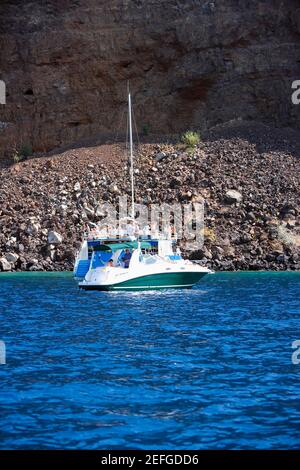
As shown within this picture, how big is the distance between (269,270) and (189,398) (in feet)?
110

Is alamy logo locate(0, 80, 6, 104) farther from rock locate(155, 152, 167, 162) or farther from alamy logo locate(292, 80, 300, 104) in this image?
alamy logo locate(292, 80, 300, 104)

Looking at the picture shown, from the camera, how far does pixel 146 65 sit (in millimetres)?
67500

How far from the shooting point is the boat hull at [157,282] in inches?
1364

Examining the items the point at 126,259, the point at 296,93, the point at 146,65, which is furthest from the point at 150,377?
the point at 146,65

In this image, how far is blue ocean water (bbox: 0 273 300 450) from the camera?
10492 millimetres

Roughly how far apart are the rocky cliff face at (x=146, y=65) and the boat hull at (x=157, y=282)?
103ft

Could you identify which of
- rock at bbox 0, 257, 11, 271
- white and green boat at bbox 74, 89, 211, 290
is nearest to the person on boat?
white and green boat at bbox 74, 89, 211, 290

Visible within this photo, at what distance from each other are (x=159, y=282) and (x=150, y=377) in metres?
21.3

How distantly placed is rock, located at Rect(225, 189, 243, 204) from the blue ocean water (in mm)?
25523

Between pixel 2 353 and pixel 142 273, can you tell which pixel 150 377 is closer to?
pixel 2 353

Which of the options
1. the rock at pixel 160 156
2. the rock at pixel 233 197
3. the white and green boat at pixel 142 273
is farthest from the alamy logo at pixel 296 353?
the rock at pixel 160 156

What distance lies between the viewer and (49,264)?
4828cm
